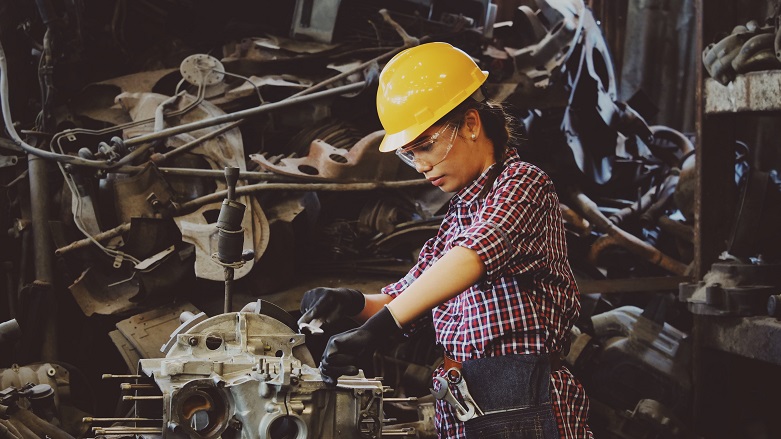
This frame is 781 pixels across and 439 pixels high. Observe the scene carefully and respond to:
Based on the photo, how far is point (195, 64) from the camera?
4402 mm

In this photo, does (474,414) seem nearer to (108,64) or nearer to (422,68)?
(422,68)

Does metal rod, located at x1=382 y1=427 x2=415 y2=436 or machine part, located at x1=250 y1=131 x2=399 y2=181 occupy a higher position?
machine part, located at x1=250 y1=131 x2=399 y2=181

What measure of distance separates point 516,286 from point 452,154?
38cm

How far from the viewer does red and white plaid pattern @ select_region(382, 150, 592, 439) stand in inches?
72.5

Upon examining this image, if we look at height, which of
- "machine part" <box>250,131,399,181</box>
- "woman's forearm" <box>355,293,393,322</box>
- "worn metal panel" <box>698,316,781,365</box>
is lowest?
"worn metal panel" <box>698,316,781,365</box>

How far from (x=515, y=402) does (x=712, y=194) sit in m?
2.62

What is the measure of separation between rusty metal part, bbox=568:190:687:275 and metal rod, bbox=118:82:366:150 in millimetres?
1735

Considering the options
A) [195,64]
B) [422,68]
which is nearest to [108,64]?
[195,64]

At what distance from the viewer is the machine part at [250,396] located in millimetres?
1939

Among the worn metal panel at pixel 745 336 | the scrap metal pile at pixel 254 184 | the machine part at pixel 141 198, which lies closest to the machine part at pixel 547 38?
the scrap metal pile at pixel 254 184

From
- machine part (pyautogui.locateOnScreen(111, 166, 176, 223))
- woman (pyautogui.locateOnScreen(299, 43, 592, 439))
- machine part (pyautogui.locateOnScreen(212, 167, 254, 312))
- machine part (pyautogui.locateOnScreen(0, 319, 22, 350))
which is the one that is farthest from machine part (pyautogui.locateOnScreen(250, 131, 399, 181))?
woman (pyautogui.locateOnScreen(299, 43, 592, 439))

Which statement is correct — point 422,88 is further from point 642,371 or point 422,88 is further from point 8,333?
point 642,371

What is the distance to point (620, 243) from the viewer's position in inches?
197

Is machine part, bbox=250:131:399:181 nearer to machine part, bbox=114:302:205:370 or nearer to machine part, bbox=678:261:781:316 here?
machine part, bbox=114:302:205:370
